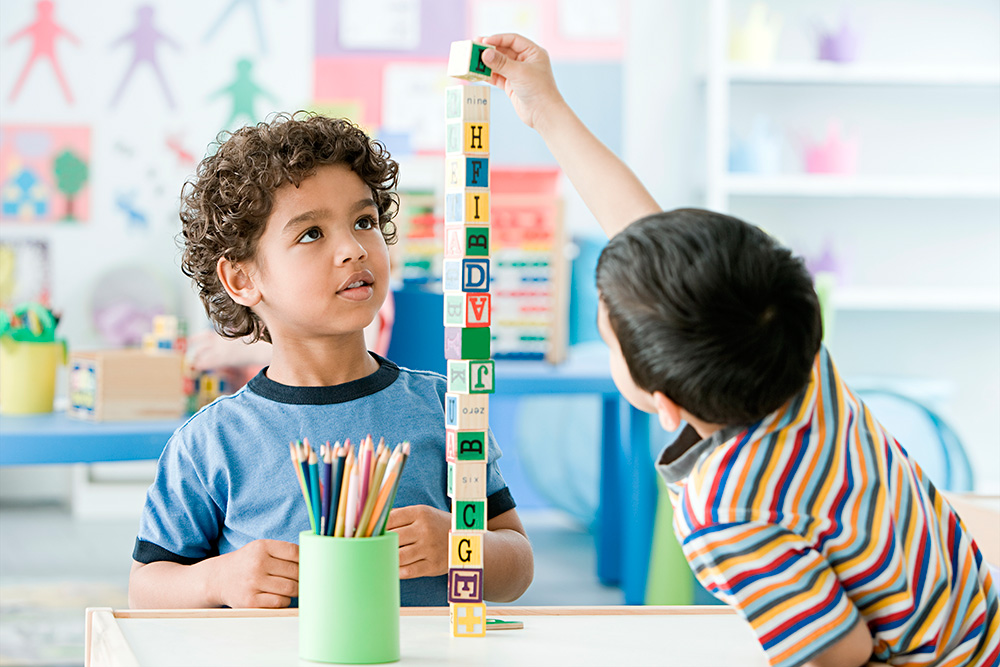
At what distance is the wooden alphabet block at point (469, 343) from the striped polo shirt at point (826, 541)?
0.16 metres

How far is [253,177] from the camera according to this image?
1.02m

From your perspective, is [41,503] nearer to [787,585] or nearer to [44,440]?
[44,440]

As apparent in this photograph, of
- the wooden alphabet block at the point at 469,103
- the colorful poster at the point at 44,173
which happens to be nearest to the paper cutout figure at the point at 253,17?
the colorful poster at the point at 44,173

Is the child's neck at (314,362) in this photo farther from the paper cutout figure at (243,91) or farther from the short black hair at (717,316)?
the paper cutout figure at (243,91)

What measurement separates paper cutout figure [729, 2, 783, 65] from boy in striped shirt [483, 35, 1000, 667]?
124 inches

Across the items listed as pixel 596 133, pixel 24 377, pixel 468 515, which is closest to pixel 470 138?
pixel 468 515

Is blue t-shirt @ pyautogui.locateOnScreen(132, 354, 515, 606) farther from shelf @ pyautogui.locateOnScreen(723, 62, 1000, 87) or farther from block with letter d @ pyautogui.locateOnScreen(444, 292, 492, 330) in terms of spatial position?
shelf @ pyautogui.locateOnScreen(723, 62, 1000, 87)

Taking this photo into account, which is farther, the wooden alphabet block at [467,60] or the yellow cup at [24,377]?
the yellow cup at [24,377]

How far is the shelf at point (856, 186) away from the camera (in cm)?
350

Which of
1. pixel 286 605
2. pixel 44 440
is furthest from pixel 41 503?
pixel 286 605

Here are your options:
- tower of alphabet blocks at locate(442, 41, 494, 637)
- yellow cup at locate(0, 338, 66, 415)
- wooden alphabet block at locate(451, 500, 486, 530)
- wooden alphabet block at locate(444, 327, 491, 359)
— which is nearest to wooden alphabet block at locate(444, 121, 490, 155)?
tower of alphabet blocks at locate(442, 41, 494, 637)

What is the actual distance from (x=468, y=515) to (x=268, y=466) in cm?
33

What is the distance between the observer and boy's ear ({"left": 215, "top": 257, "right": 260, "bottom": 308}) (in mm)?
1064

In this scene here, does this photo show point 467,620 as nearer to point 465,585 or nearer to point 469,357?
point 465,585
